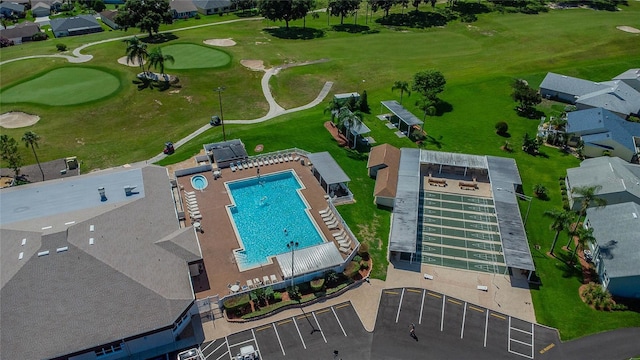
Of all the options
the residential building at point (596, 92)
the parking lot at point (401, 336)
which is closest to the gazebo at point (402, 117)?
the residential building at point (596, 92)

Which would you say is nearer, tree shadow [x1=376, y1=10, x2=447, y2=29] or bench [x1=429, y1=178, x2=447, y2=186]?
bench [x1=429, y1=178, x2=447, y2=186]

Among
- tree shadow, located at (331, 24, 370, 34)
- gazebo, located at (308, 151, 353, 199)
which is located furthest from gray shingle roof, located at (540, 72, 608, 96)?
tree shadow, located at (331, 24, 370, 34)

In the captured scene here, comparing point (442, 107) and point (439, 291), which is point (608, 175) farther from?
point (442, 107)

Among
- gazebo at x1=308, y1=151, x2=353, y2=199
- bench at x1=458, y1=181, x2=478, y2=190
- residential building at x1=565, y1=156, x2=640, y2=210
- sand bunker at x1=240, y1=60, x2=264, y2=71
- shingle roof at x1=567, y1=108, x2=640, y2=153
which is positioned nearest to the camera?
residential building at x1=565, y1=156, x2=640, y2=210

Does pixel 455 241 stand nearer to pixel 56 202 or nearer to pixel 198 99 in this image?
pixel 56 202

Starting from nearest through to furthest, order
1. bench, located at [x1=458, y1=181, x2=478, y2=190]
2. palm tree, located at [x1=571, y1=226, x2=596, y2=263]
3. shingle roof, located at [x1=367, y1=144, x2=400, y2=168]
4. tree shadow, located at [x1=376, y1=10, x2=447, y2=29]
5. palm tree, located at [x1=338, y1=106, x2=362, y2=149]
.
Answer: palm tree, located at [x1=571, y1=226, x2=596, y2=263] → bench, located at [x1=458, y1=181, x2=478, y2=190] → shingle roof, located at [x1=367, y1=144, x2=400, y2=168] → palm tree, located at [x1=338, y1=106, x2=362, y2=149] → tree shadow, located at [x1=376, y1=10, x2=447, y2=29]

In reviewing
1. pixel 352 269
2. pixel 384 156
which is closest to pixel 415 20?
pixel 384 156

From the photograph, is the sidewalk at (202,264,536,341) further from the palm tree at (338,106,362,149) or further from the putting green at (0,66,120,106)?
the putting green at (0,66,120,106)
